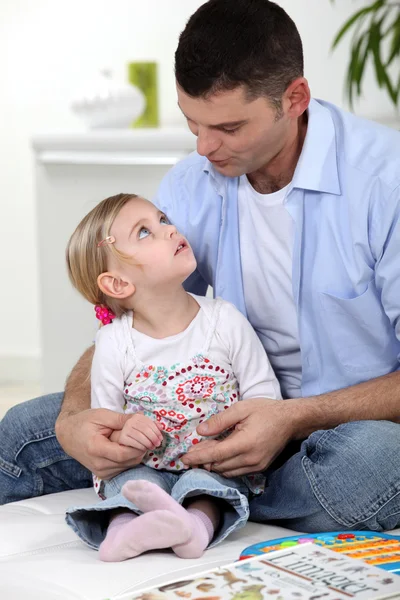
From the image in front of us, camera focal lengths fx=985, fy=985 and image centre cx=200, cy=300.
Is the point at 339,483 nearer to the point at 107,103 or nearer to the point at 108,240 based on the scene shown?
the point at 108,240

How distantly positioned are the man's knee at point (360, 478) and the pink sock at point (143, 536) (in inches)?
10.4

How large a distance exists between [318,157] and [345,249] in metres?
0.17

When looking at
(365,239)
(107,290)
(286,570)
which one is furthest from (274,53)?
(286,570)

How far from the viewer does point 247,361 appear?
5.44 ft

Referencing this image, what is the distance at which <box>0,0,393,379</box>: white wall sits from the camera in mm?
3668

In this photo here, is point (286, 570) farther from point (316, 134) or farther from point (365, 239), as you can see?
point (316, 134)

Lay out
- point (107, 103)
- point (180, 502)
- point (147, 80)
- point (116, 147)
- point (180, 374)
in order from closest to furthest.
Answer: point (180, 502) → point (180, 374) → point (116, 147) → point (107, 103) → point (147, 80)

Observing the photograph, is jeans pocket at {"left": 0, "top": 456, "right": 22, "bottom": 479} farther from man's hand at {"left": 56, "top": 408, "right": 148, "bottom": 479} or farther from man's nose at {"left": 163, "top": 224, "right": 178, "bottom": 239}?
man's nose at {"left": 163, "top": 224, "right": 178, "bottom": 239}

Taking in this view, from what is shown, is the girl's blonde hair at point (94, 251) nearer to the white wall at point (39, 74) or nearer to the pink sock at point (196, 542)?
the pink sock at point (196, 542)

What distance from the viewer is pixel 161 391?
1613 mm

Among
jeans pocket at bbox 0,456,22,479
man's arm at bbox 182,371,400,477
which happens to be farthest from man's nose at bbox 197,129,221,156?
jeans pocket at bbox 0,456,22,479

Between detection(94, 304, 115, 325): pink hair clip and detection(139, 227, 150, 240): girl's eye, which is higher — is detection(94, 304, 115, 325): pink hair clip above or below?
below

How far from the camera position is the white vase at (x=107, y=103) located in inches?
125

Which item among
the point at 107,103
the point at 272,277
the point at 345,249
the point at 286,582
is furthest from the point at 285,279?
the point at 107,103
